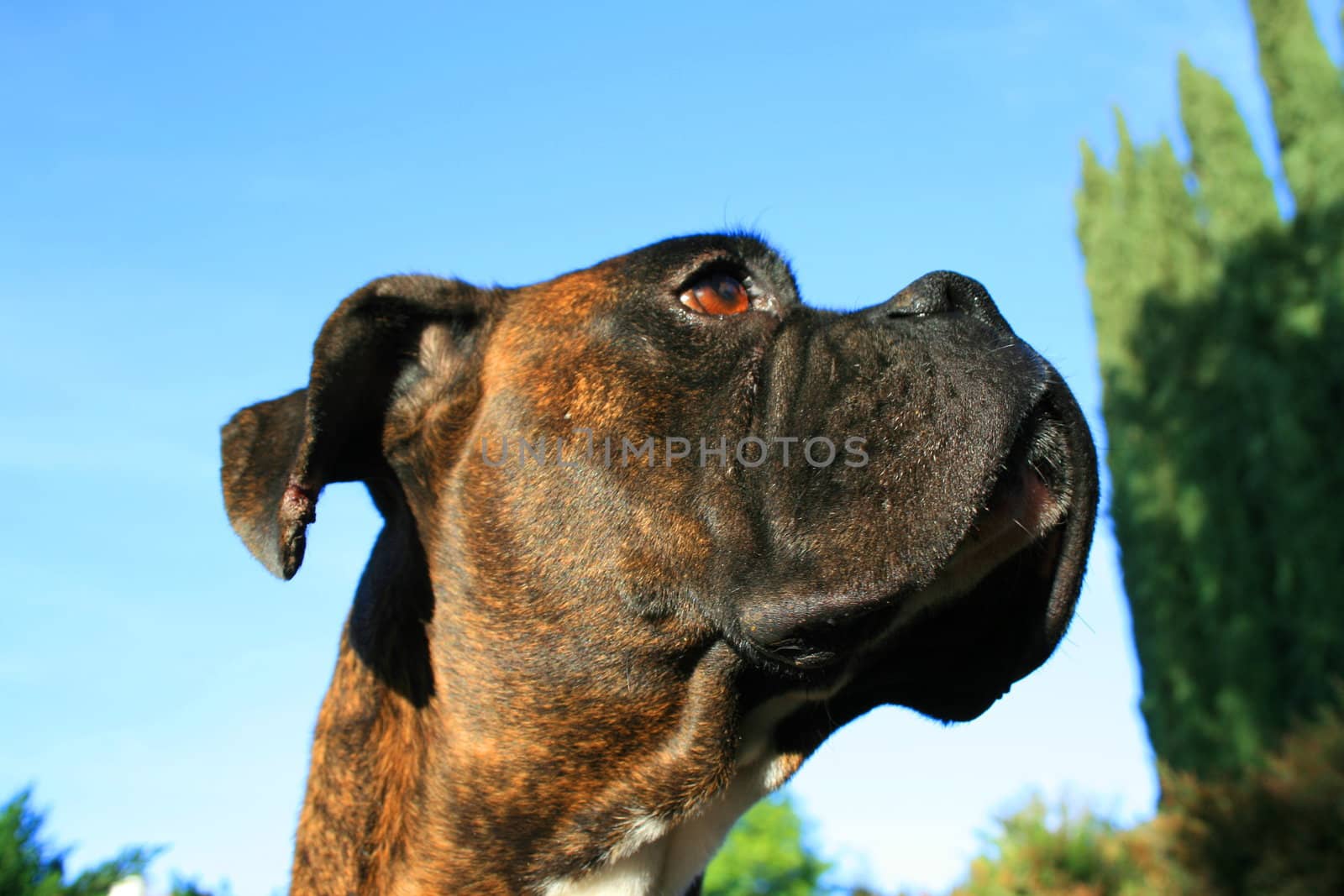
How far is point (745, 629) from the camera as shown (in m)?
2.74

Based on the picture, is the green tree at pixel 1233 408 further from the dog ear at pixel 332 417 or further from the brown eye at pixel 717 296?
the dog ear at pixel 332 417

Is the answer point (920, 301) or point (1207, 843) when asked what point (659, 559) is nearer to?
point (920, 301)

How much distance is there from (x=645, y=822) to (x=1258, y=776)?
557 cm

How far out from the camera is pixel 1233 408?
19.1 meters

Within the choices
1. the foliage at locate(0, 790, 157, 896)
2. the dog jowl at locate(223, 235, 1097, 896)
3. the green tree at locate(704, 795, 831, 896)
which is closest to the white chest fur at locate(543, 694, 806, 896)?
the dog jowl at locate(223, 235, 1097, 896)

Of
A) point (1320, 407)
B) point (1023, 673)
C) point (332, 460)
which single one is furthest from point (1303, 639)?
point (332, 460)

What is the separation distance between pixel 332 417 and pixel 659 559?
3.22ft

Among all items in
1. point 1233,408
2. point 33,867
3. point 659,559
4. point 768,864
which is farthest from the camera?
point 768,864

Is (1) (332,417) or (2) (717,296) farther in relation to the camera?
(2) (717,296)

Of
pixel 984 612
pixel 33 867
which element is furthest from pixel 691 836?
pixel 33 867

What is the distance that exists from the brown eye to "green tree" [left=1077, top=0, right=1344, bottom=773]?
51.4 feet

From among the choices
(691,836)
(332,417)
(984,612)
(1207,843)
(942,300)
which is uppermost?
(332,417)

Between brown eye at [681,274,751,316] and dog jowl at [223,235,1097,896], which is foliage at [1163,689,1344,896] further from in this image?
brown eye at [681,274,751,316]

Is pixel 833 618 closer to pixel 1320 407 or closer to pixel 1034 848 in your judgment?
pixel 1034 848
